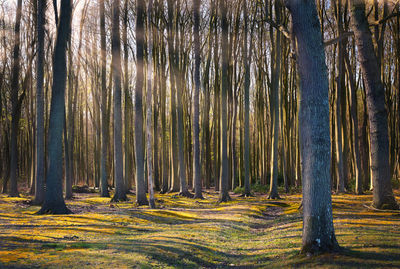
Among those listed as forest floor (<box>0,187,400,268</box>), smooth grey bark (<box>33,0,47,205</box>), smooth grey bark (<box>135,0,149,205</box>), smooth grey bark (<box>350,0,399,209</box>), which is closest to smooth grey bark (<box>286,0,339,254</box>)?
forest floor (<box>0,187,400,268</box>)

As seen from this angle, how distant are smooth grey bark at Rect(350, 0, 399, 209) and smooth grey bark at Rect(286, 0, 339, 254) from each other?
7.35m

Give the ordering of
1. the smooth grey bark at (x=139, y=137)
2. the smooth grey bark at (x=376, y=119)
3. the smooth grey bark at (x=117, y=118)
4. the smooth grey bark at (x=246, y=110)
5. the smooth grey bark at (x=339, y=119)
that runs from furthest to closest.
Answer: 1. the smooth grey bark at (x=246, y=110)
2. the smooth grey bark at (x=339, y=119)
3. the smooth grey bark at (x=117, y=118)
4. the smooth grey bark at (x=139, y=137)
5. the smooth grey bark at (x=376, y=119)

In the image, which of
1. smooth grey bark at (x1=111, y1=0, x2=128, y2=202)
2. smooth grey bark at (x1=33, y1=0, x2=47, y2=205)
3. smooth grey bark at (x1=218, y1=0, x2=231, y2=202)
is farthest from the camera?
smooth grey bark at (x1=218, y1=0, x2=231, y2=202)

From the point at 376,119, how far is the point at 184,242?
28.3 ft

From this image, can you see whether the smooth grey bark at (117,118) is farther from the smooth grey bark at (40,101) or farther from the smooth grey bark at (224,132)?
the smooth grey bark at (224,132)

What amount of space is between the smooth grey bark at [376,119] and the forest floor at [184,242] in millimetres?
896

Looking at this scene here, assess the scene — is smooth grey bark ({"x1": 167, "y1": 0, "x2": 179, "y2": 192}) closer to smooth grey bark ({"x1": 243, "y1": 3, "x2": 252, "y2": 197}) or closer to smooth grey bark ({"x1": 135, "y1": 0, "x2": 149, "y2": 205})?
smooth grey bark ({"x1": 243, "y1": 3, "x2": 252, "y2": 197})

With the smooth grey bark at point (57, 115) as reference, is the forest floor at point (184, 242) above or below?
below

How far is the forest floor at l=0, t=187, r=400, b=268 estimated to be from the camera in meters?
7.79

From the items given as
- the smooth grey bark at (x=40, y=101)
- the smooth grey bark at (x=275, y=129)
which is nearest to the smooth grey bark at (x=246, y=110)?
the smooth grey bark at (x=275, y=129)

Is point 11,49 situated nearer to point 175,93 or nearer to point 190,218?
point 175,93

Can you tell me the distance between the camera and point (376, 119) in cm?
1469

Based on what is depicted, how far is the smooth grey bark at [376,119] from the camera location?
47.3 ft

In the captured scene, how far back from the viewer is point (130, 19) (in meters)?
32.7
